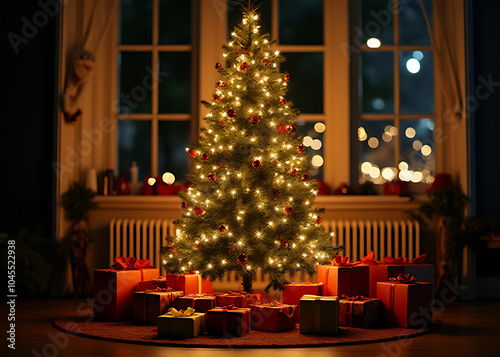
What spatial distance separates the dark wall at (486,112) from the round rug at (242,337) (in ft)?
5.92

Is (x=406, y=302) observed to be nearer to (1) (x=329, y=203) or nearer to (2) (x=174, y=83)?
(1) (x=329, y=203)

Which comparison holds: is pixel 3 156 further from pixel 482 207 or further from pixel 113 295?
pixel 482 207

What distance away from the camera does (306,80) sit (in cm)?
529

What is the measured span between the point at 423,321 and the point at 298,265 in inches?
31.1

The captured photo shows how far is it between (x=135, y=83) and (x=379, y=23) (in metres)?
2.13

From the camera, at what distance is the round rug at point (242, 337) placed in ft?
9.88

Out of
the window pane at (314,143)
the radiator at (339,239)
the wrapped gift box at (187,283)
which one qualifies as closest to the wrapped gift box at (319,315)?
the wrapped gift box at (187,283)

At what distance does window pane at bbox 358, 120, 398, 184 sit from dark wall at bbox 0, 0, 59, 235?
257 centimetres

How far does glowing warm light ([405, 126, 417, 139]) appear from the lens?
5250mm

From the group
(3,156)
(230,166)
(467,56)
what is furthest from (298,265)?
(3,156)

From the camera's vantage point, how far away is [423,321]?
3.47 metres

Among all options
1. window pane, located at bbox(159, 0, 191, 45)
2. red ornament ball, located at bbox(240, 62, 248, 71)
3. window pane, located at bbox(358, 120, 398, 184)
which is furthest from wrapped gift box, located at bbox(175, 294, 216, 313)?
window pane, located at bbox(159, 0, 191, 45)

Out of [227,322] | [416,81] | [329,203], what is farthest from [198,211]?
[416,81]

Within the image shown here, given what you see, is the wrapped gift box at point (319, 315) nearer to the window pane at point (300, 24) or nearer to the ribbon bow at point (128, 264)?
the ribbon bow at point (128, 264)
